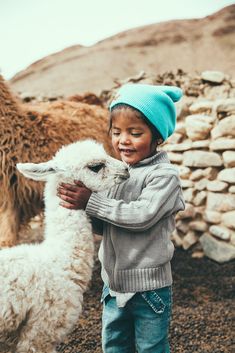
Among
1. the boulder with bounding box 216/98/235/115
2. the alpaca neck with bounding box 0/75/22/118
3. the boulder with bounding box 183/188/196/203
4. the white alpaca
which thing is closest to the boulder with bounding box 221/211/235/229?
the boulder with bounding box 183/188/196/203

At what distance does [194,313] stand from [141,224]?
2193 millimetres

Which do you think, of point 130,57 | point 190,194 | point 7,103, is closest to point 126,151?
point 7,103

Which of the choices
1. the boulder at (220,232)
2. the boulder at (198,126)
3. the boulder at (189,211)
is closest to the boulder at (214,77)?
the boulder at (198,126)

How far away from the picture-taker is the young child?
1893mm

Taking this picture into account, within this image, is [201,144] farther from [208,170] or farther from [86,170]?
[86,170]

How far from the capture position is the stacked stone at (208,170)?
495 centimetres

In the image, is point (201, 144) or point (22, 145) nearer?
point (22, 145)

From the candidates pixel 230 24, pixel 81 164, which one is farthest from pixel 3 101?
pixel 230 24

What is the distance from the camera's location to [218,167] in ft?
17.0

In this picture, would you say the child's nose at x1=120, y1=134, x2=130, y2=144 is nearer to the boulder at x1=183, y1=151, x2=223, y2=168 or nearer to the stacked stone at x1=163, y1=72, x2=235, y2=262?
the stacked stone at x1=163, y1=72, x2=235, y2=262

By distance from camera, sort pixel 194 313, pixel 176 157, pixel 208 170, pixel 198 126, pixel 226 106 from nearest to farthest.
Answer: pixel 194 313, pixel 226 106, pixel 208 170, pixel 198 126, pixel 176 157

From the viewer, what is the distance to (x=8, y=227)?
379cm

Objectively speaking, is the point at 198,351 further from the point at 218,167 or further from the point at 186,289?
the point at 218,167

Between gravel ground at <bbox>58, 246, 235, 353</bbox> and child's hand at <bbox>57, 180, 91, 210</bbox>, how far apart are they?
161 cm
